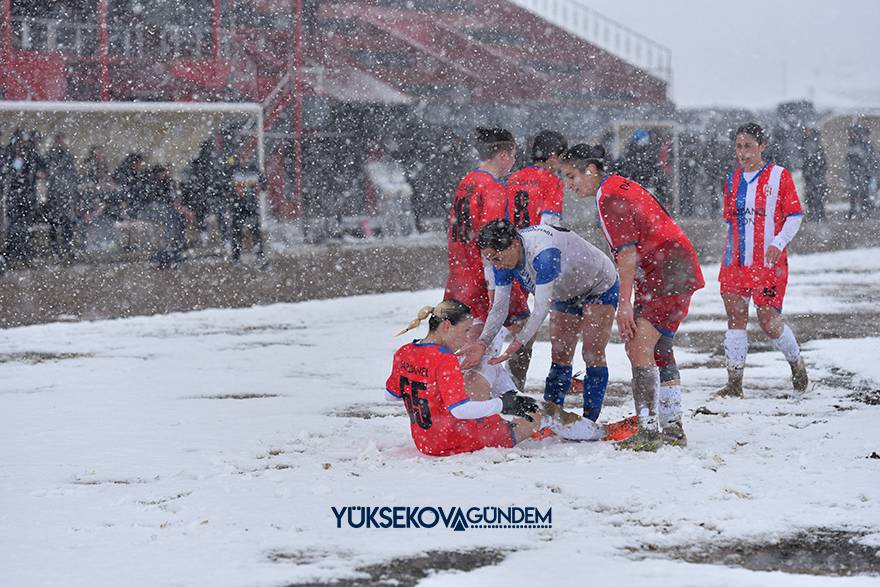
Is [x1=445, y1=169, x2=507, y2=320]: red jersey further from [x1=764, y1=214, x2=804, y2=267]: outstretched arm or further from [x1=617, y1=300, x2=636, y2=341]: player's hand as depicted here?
[x1=764, y1=214, x2=804, y2=267]: outstretched arm

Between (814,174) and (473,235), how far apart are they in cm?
2296

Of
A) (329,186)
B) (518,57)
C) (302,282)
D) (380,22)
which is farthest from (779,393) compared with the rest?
(518,57)

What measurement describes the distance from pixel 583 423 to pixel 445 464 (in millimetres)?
965

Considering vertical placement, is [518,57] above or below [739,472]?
above

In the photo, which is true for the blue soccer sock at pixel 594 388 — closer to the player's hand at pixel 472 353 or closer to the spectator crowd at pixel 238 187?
the player's hand at pixel 472 353

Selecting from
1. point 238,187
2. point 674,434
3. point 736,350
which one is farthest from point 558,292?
point 238,187

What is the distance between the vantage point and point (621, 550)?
456 cm

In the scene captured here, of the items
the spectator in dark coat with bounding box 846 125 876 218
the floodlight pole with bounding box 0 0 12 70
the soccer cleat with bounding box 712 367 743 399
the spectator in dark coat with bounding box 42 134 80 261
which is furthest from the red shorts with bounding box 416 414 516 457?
the spectator in dark coat with bounding box 846 125 876 218

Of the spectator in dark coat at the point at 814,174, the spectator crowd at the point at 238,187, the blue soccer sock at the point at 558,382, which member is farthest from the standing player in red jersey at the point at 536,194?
the spectator in dark coat at the point at 814,174

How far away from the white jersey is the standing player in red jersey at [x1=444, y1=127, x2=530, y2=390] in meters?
0.38

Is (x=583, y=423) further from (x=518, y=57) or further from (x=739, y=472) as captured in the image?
(x=518, y=57)

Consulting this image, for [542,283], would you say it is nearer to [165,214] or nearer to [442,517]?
[442,517]

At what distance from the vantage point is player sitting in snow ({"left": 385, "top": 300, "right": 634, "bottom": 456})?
5.90 m

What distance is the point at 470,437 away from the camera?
6121mm
